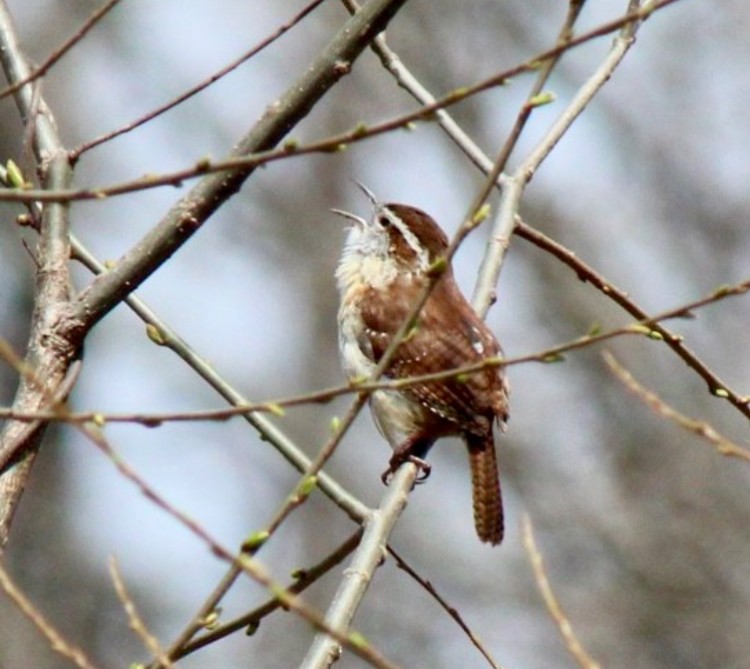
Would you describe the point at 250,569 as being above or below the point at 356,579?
below

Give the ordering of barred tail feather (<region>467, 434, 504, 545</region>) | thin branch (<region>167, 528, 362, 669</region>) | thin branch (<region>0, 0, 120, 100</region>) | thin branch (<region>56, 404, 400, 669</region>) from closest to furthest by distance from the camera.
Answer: thin branch (<region>56, 404, 400, 669</region>), thin branch (<region>0, 0, 120, 100</region>), thin branch (<region>167, 528, 362, 669</region>), barred tail feather (<region>467, 434, 504, 545</region>)

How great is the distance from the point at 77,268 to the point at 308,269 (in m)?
3.77

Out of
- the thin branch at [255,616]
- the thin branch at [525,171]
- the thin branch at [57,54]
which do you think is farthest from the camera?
the thin branch at [525,171]

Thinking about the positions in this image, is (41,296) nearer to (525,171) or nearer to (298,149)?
(298,149)

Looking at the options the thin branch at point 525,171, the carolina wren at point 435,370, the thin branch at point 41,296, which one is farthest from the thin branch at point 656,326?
the thin branch at point 41,296

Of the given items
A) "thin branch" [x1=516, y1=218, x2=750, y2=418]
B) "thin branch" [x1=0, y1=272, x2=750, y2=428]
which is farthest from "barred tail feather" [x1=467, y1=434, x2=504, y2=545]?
"thin branch" [x1=0, y1=272, x2=750, y2=428]

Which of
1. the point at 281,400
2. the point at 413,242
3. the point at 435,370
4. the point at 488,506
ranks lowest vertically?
the point at 281,400

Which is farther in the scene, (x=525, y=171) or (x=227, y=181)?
(x=525, y=171)

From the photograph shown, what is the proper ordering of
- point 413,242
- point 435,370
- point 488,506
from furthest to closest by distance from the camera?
point 413,242 < point 435,370 < point 488,506

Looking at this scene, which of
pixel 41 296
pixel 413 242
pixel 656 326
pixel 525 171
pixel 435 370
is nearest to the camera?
pixel 41 296

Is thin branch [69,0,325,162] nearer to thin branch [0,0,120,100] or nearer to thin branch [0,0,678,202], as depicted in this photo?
thin branch [0,0,120,100]

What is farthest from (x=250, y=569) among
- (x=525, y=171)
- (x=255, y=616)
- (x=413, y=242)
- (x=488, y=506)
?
(x=413, y=242)

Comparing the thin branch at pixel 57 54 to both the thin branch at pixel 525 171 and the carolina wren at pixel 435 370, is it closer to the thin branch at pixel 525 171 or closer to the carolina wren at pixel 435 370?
the thin branch at pixel 525 171

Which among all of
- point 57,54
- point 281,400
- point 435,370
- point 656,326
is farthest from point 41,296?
point 435,370
